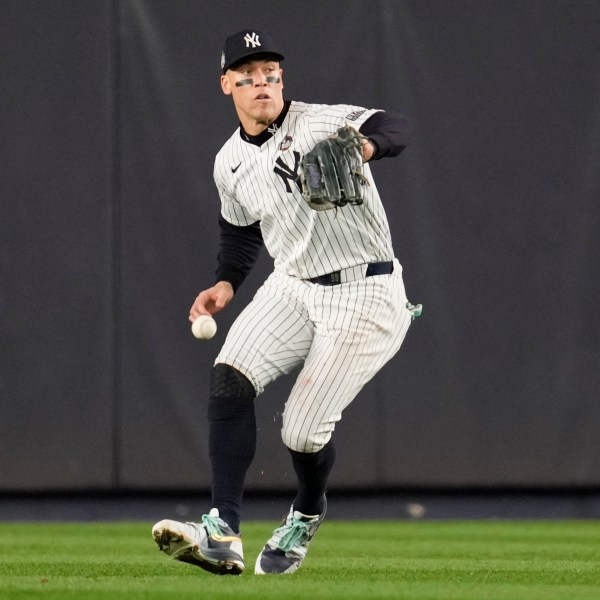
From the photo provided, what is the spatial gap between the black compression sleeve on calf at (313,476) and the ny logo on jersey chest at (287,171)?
0.83 m

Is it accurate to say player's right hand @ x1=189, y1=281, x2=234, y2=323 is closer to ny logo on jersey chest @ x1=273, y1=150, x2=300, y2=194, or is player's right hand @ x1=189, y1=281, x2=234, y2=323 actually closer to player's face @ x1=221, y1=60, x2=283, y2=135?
ny logo on jersey chest @ x1=273, y1=150, x2=300, y2=194

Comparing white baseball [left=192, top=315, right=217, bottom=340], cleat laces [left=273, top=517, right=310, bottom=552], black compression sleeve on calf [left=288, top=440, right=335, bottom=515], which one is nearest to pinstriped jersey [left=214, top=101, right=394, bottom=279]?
white baseball [left=192, top=315, right=217, bottom=340]

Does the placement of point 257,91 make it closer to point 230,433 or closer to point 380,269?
point 380,269

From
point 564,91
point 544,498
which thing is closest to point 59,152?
point 564,91

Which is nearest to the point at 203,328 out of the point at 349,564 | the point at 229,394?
the point at 229,394

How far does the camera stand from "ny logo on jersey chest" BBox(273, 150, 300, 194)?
460cm

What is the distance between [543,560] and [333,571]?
1.02 meters

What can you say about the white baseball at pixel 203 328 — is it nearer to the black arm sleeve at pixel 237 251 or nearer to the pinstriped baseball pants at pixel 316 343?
the pinstriped baseball pants at pixel 316 343

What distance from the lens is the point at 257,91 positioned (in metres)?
4.66

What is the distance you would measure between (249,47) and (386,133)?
0.54 meters

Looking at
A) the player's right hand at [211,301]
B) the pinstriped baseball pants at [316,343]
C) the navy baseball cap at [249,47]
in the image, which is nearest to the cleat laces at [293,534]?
the pinstriped baseball pants at [316,343]

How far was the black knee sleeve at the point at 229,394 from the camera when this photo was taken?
4383 mm

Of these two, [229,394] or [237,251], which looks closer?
[229,394]

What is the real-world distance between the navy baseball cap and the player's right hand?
722mm
